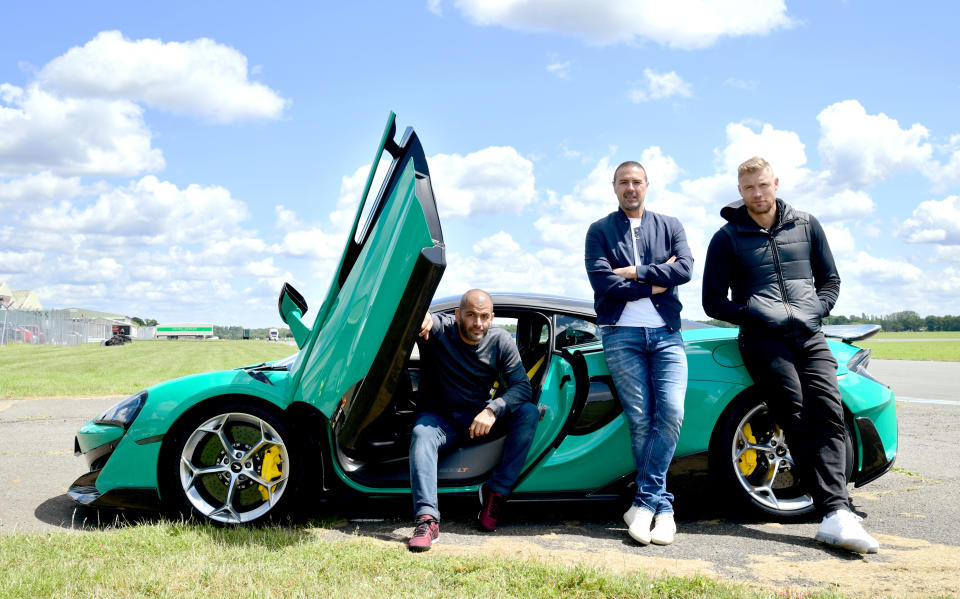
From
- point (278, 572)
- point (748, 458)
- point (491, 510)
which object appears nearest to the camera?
point (278, 572)

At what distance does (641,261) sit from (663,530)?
1530mm

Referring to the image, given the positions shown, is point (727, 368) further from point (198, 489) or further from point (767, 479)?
point (198, 489)

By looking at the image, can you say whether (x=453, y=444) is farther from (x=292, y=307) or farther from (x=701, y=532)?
(x=701, y=532)

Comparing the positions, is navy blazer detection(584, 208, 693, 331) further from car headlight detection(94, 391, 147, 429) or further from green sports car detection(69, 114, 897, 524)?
car headlight detection(94, 391, 147, 429)

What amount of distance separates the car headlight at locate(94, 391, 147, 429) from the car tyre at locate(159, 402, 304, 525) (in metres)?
0.27

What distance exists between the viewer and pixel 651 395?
13.5ft

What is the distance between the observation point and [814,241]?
4293mm

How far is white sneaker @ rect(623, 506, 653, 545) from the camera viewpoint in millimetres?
3879

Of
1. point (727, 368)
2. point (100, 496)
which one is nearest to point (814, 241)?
point (727, 368)

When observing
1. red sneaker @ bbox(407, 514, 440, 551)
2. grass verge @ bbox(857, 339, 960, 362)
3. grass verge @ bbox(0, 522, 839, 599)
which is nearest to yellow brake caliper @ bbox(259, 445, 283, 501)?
grass verge @ bbox(0, 522, 839, 599)

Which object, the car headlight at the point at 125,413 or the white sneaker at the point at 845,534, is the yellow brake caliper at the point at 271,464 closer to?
the car headlight at the point at 125,413

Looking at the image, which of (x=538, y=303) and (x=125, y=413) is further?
(x=538, y=303)

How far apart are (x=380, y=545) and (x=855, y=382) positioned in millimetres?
3038

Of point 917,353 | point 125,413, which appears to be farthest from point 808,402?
point 917,353
